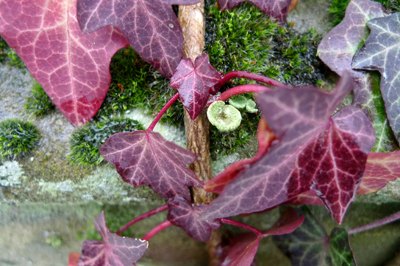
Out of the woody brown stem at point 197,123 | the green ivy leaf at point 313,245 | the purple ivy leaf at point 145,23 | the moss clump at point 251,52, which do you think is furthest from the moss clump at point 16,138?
the green ivy leaf at point 313,245

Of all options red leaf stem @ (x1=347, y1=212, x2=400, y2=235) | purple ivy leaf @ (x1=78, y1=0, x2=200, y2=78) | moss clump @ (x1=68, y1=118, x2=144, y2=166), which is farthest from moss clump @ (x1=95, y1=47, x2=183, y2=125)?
red leaf stem @ (x1=347, y1=212, x2=400, y2=235)

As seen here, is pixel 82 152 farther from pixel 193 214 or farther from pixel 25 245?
pixel 25 245

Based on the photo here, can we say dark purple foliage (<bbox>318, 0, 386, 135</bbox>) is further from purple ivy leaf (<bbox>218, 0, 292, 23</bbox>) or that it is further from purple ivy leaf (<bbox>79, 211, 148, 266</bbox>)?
purple ivy leaf (<bbox>79, 211, 148, 266</bbox>)

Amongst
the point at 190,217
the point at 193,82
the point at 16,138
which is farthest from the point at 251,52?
the point at 16,138

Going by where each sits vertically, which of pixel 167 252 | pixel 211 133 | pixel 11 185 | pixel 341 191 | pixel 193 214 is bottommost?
pixel 167 252

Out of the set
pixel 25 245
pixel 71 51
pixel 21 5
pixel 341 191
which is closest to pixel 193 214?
pixel 341 191

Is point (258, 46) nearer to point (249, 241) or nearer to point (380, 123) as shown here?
point (380, 123)

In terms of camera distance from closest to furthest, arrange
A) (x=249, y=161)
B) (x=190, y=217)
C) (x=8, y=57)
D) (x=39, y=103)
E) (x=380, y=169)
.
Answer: (x=249, y=161) → (x=380, y=169) → (x=190, y=217) → (x=39, y=103) → (x=8, y=57)
